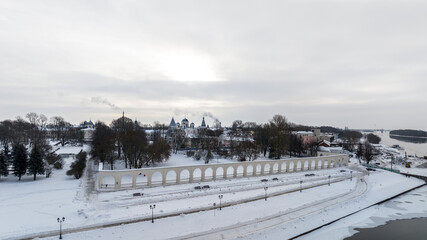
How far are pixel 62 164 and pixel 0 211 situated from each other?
18926mm

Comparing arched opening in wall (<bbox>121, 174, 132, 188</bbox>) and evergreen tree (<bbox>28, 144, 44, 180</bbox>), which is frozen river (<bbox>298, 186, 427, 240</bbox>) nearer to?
arched opening in wall (<bbox>121, 174, 132, 188</bbox>)

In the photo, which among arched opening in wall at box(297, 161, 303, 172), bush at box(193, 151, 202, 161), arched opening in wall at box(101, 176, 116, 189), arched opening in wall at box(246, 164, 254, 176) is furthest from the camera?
bush at box(193, 151, 202, 161)

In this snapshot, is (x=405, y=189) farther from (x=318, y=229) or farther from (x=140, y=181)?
(x=140, y=181)

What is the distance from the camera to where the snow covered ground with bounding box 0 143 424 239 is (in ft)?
55.7

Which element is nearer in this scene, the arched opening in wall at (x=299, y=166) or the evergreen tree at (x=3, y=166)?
the evergreen tree at (x=3, y=166)

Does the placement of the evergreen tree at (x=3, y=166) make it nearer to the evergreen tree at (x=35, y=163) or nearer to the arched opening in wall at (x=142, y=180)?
the evergreen tree at (x=35, y=163)

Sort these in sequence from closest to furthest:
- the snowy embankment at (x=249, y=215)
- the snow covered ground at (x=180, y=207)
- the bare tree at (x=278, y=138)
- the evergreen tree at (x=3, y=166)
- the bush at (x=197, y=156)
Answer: the snowy embankment at (x=249, y=215) < the snow covered ground at (x=180, y=207) < the evergreen tree at (x=3, y=166) < the bush at (x=197, y=156) < the bare tree at (x=278, y=138)

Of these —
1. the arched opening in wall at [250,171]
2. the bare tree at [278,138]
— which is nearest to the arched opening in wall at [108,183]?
the arched opening in wall at [250,171]

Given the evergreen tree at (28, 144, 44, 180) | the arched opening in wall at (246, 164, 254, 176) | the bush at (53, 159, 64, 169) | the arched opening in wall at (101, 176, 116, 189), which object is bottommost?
the arched opening in wall at (246, 164, 254, 176)

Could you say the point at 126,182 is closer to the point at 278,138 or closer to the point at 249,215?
the point at 249,215

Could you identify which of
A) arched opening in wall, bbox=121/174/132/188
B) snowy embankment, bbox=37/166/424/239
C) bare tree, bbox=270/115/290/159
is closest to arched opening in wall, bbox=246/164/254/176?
snowy embankment, bbox=37/166/424/239

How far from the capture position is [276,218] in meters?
20.1

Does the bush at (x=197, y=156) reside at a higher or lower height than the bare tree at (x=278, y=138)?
lower

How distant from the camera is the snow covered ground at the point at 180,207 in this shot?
55.7ft
